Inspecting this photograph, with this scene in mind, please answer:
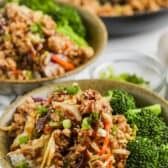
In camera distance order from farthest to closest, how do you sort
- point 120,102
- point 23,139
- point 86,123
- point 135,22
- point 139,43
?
point 139,43, point 135,22, point 120,102, point 23,139, point 86,123

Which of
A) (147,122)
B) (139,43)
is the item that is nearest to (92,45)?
(139,43)

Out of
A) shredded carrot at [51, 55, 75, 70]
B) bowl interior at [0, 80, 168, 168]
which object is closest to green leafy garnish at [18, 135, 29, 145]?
bowl interior at [0, 80, 168, 168]

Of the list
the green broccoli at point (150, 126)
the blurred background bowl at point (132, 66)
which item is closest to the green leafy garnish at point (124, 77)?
the blurred background bowl at point (132, 66)

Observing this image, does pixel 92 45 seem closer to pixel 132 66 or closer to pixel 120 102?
pixel 132 66

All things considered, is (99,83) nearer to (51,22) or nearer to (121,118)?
(121,118)

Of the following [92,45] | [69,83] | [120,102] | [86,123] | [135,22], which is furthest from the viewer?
[135,22]

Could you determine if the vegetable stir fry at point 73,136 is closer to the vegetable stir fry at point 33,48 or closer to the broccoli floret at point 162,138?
the broccoli floret at point 162,138
